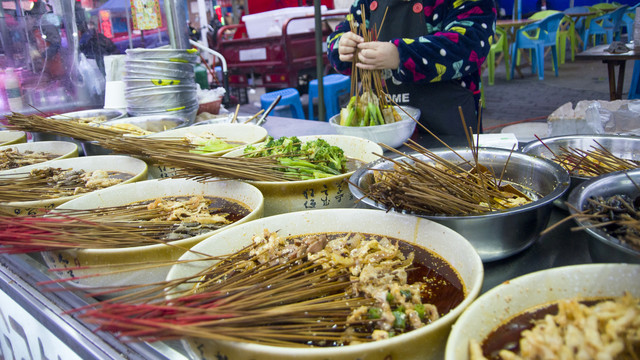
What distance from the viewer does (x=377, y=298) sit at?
1050 mm

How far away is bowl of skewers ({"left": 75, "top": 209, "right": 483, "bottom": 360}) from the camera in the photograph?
0.83m

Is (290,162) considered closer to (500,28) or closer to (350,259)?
(350,259)

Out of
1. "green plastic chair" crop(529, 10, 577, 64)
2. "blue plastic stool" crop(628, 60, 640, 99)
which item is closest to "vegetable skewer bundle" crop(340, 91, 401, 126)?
"blue plastic stool" crop(628, 60, 640, 99)

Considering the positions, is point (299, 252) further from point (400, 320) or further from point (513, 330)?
point (513, 330)

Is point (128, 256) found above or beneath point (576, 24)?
beneath

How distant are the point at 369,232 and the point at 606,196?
2.44 feet

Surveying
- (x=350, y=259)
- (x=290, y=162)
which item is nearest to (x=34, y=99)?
(x=290, y=162)

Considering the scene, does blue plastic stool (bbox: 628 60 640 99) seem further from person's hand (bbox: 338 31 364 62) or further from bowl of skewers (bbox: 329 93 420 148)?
person's hand (bbox: 338 31 364 62)

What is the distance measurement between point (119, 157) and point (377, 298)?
5.82 feet

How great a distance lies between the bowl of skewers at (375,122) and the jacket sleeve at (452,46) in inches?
10.1

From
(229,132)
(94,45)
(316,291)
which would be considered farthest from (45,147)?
(316,291)

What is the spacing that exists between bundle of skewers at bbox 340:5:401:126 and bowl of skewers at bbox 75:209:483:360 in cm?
119

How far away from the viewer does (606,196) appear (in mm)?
1333

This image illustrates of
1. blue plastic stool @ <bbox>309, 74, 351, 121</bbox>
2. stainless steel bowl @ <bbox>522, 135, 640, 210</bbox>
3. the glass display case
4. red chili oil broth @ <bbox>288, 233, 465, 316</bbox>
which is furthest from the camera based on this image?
blue plastic stool @ <bbox>309, 74, 351, 121</bbox>
